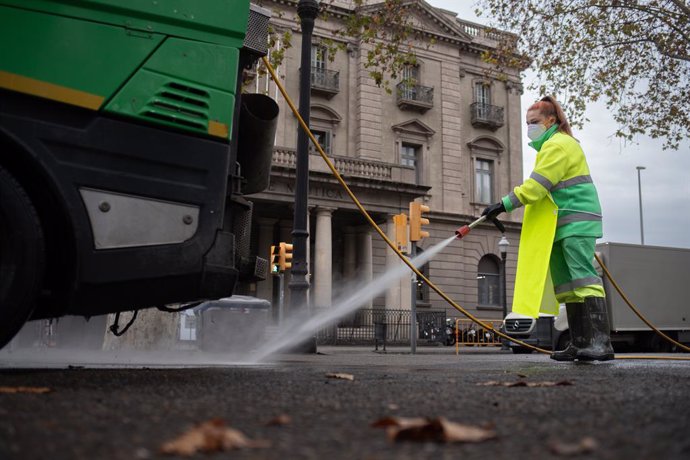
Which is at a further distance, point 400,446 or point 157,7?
point 157,7

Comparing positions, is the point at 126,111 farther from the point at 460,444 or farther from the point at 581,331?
the point at 581,331

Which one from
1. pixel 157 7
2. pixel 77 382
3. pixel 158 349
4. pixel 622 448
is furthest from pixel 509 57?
pixel 622 448

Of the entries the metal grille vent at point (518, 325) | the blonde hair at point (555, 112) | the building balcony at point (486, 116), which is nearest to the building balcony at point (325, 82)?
the building balcony at point (486, 116)

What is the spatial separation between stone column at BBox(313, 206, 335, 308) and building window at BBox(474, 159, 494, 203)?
10293mm

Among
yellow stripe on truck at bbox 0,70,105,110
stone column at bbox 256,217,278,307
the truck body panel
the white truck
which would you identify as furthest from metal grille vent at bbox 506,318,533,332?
yellow stripe on truck at bbox 0,70,105,110

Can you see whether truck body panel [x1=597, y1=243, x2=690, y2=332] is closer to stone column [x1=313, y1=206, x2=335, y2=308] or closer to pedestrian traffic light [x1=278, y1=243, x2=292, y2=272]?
pedestrian traffic light [x1=278, y1=243, x2=292, y2=272]

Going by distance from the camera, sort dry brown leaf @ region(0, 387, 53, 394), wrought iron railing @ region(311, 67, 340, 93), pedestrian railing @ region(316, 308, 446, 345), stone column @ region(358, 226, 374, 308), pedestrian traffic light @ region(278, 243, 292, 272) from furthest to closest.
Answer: wrought iron railing @ region(311, 67, 340, 93) < stone column @ region(358, 226, 374, 308) < pedestrian railing @ region(316, 308, 446, 345) < pedestrian traffic light @ region(278, 243, 292, 272) < dry brown leaf @ region(0, 387, 53, 394)

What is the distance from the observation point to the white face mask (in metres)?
6.54

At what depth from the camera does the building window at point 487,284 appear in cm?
3266

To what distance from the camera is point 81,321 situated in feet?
35.2

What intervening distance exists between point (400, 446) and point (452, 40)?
32.8 m

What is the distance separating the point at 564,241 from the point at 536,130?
115 cm

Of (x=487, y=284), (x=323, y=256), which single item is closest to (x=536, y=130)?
(x=323, y=256)

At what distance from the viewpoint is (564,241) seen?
19.9ft
